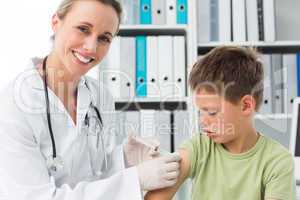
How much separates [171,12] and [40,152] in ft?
3.85

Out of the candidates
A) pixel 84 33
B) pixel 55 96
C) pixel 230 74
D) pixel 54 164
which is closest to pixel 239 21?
pixel 230 74

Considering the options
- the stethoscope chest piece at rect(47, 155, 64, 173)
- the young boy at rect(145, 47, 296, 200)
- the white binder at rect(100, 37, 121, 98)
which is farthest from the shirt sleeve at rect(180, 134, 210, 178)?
the white binder at rect(100, 37, 121, 98)

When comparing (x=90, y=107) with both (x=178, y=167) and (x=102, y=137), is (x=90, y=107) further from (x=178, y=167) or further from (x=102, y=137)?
(x=178, y=167)

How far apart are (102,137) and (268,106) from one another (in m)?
1.01

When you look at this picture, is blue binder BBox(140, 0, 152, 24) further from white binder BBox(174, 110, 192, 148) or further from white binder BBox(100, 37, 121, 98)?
white binder BBox(174, 110, 192, 148)

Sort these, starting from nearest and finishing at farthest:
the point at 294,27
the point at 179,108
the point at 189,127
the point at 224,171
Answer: the point at 224,171, the point at 189,127, the point at 179,108, the point at 294,27

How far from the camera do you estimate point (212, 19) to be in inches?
85.0

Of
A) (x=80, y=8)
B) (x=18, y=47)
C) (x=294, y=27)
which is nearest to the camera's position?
(x=80, y=8)

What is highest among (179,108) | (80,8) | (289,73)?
(80,8)

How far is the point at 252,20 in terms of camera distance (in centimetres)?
214

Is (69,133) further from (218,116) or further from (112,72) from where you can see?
(112,72)

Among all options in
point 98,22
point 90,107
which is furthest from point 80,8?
point 90,107

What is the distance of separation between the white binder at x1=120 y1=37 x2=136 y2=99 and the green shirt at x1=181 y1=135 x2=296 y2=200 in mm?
863

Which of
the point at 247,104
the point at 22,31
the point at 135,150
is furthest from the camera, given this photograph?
the point at 22,31
